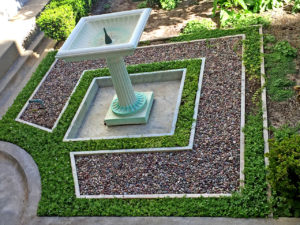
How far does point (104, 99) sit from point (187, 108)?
228 cm

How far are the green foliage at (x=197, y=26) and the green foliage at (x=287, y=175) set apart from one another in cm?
548

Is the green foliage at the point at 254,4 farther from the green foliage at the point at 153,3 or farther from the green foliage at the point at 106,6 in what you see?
the green foliage at the point at 106,6

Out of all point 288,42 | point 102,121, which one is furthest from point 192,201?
point 288,42

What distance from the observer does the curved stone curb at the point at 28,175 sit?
5.68 meters

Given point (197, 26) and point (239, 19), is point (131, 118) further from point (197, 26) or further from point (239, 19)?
point (239, 19)

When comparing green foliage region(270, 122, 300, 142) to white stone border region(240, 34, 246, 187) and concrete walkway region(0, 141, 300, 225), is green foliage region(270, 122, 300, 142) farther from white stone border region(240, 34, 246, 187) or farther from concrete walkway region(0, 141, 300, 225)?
concrete walkway region(0, 141, 300, 225)

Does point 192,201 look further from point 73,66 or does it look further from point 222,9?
point 222,9

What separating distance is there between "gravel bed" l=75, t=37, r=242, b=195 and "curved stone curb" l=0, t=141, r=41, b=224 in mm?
797

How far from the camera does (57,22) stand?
398 inches

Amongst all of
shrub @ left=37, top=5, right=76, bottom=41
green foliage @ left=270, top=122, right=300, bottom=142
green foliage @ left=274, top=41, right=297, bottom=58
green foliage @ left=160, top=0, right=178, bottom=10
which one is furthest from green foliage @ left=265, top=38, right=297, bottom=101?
shrub @ left=37, top=5, right=76, bottom=41

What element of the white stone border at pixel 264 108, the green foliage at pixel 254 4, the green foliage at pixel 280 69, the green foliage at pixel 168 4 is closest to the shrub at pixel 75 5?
the green foliage at pixel 168 4

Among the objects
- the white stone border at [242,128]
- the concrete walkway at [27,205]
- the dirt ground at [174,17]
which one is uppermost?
the dirt ground at [174,17]

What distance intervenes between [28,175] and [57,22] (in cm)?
544

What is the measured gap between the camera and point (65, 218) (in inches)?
213
